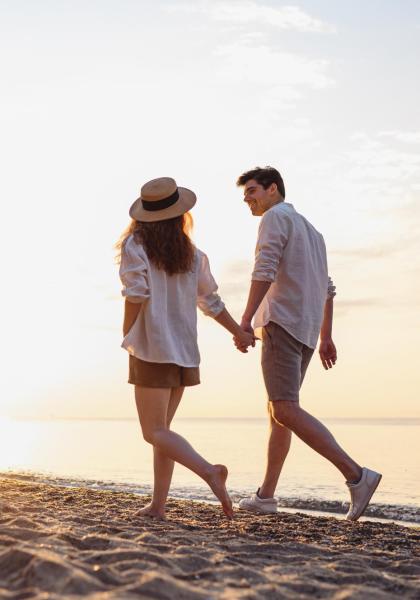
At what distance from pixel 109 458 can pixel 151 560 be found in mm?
13548

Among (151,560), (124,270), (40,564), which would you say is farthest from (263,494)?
(40,564)

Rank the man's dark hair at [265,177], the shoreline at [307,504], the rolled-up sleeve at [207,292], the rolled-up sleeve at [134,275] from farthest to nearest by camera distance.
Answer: the shoreline at [307,504] → the man's dark hair at [265,177] → the rolled-up sleeve at [207,292] → the rolled-up sleeve at [134,275]

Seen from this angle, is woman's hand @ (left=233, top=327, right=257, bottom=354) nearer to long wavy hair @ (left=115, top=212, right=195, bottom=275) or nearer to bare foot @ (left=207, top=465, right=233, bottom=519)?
long wavy hair @ (left=115, top=212, right=195, bottom=275)

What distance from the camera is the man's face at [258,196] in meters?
5.81

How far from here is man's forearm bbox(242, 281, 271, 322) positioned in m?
5.24

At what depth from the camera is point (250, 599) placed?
261 cm

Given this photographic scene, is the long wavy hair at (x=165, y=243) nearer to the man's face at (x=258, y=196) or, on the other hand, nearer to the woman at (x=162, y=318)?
the woman at (x=162, y=318)

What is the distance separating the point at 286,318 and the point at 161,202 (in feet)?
3.83

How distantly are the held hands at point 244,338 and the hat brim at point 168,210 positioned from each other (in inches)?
33.4

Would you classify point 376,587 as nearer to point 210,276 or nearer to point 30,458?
point 210,276

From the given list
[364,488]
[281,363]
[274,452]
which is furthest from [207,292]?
[364,488]

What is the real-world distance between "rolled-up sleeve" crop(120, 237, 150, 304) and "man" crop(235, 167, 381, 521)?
82 cm

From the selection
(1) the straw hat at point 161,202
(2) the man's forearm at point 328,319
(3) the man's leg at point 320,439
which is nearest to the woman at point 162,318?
(1) the straw hat at point 161,202

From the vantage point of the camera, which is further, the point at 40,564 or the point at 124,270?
the point at 124,270
